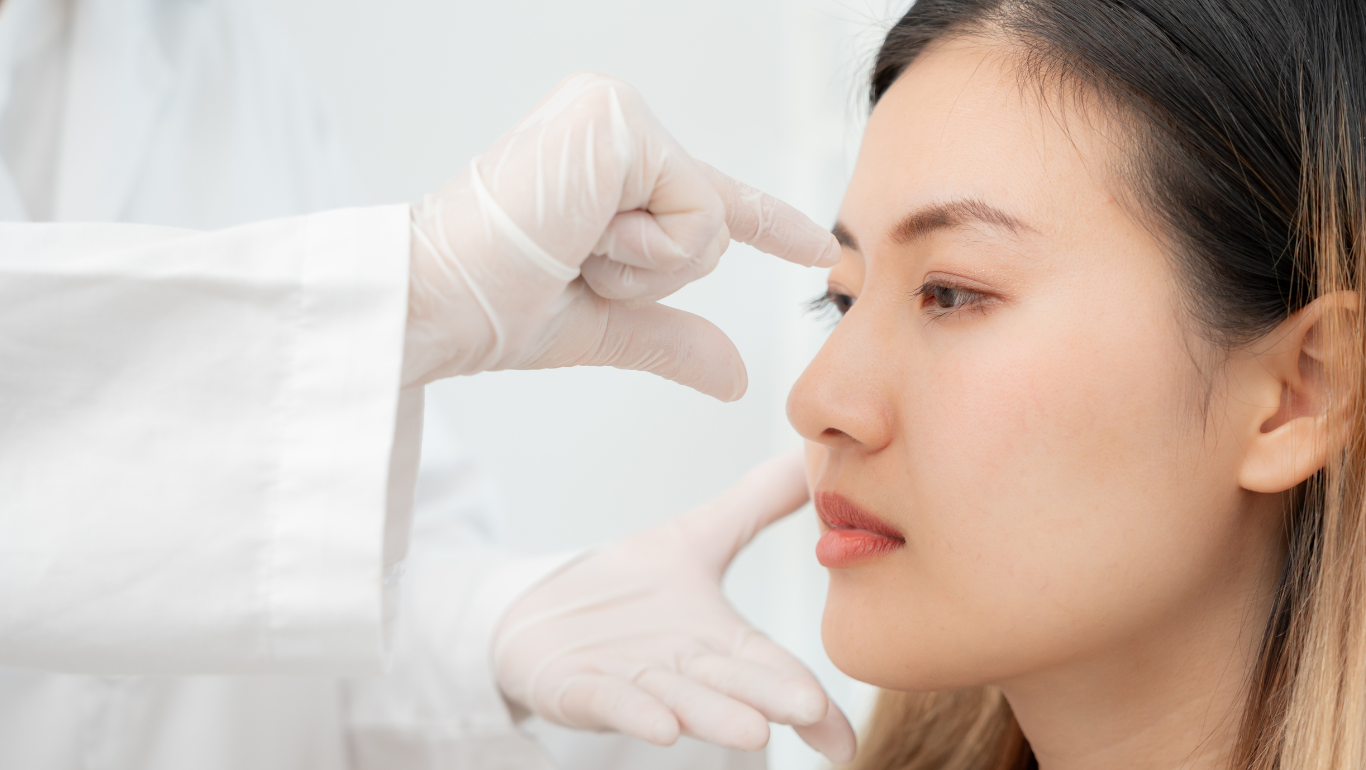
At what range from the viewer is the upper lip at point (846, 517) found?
0.85 metres

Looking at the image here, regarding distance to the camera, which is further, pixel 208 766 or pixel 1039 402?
pixel 208 766

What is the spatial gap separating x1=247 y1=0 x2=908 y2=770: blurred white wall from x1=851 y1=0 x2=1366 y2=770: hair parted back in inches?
46.6

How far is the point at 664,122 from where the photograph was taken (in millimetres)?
2188

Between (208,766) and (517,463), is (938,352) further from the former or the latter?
(517,463)

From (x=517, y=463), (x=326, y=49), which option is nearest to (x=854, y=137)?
(x=517, y=463)

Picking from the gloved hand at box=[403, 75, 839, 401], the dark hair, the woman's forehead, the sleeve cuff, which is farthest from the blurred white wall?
the sleeve cuff

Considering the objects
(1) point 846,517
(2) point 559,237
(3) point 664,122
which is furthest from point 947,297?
(3) point 664,122

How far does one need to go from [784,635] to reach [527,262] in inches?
70.1

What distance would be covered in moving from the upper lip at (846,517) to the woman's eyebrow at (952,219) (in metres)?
0.26

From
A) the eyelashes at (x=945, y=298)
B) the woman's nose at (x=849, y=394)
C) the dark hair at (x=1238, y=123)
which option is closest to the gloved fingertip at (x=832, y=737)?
the woman's nose at (x=849, y=394)

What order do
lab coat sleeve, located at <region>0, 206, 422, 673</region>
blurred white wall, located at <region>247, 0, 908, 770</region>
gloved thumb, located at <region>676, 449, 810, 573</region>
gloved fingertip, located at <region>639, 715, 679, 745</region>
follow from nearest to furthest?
1. lab coat sleeve, located at <region>0, 206, 422, 673</region>
2. gloved fingertip, located at <region>639, 715, 679, 745</region>
3. gloved thumb, located at <region>676, 449, 810, 573</region>
4. blurred white wall, located at <region>247, 0, 908, 770</region>

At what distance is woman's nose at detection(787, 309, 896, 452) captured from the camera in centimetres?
83

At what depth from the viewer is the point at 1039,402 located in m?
0.76

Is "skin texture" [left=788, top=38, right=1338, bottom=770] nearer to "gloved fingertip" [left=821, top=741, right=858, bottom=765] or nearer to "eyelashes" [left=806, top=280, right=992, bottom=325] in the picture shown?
"eyelashes" [left=806, top=280, right=992, bottom=325]
